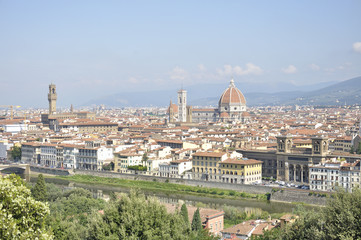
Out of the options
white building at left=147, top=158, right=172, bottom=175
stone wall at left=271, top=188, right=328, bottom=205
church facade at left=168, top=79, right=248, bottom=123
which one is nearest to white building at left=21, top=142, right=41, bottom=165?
white building at left=147, top=158, right=172, bottom=175

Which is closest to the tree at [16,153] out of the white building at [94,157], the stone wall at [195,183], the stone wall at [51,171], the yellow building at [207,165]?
Result: the stone wall at [51,171]

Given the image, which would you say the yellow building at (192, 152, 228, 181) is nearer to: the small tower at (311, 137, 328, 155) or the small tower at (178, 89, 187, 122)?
the small tower at (311, 137, 328, 155)

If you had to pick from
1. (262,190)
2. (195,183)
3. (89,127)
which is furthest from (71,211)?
(89,127)

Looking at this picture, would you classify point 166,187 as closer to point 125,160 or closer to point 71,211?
point 125,160

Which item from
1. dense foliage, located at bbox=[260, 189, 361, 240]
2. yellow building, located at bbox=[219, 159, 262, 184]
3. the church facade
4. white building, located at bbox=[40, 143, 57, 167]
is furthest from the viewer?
the church facade

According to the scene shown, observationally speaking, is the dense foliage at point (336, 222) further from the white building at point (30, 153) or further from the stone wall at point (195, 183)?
the white building at point (30, 153)

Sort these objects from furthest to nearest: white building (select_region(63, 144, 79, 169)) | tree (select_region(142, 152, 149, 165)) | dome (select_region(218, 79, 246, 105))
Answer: dome (select_region(218, 79, 246, 105))
white building (select_region(63, 144, 79, 169))
tree (select_region(142, 152, 149, 165))

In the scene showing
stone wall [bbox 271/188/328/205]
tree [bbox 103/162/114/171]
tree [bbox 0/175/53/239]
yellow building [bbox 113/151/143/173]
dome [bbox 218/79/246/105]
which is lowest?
stone wall [bbox 271/188/328/205]
